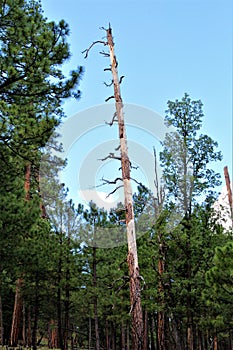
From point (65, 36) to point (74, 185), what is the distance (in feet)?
14.1

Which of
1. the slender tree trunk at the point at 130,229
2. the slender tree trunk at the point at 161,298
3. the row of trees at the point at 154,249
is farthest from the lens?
the slender tree trunk at the point at 161,298

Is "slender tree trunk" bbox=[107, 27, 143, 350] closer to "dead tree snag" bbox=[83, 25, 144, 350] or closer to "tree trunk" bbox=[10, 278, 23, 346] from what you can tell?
"dead tree snag" bbox=[83, 25, 144, 350]

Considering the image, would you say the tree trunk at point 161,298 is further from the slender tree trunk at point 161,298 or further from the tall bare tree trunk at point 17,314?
the tall bare tree trunk at point 17,314

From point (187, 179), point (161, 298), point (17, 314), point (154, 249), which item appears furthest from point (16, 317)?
point (187, 179)

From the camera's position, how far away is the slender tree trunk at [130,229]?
287 inches

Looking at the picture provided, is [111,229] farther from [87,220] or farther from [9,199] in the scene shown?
[9,199]

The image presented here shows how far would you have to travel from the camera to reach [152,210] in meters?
14.8

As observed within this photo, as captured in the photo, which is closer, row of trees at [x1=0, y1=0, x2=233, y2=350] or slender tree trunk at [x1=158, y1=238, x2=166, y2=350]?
row of trees at [x1=0, y1=0, x2=233, y2=350]

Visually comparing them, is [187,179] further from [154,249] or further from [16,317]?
[16,317]

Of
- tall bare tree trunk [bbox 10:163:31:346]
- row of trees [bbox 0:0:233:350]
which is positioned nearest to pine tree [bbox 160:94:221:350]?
row of trees [bbox 0:0:233:350]

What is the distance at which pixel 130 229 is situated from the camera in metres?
8.06

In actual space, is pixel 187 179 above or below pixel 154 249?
above

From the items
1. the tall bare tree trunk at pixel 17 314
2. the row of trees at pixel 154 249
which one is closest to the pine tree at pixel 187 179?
the row of trees at pixel 154 249

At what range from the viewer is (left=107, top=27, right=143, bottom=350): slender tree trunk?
7277 mm
